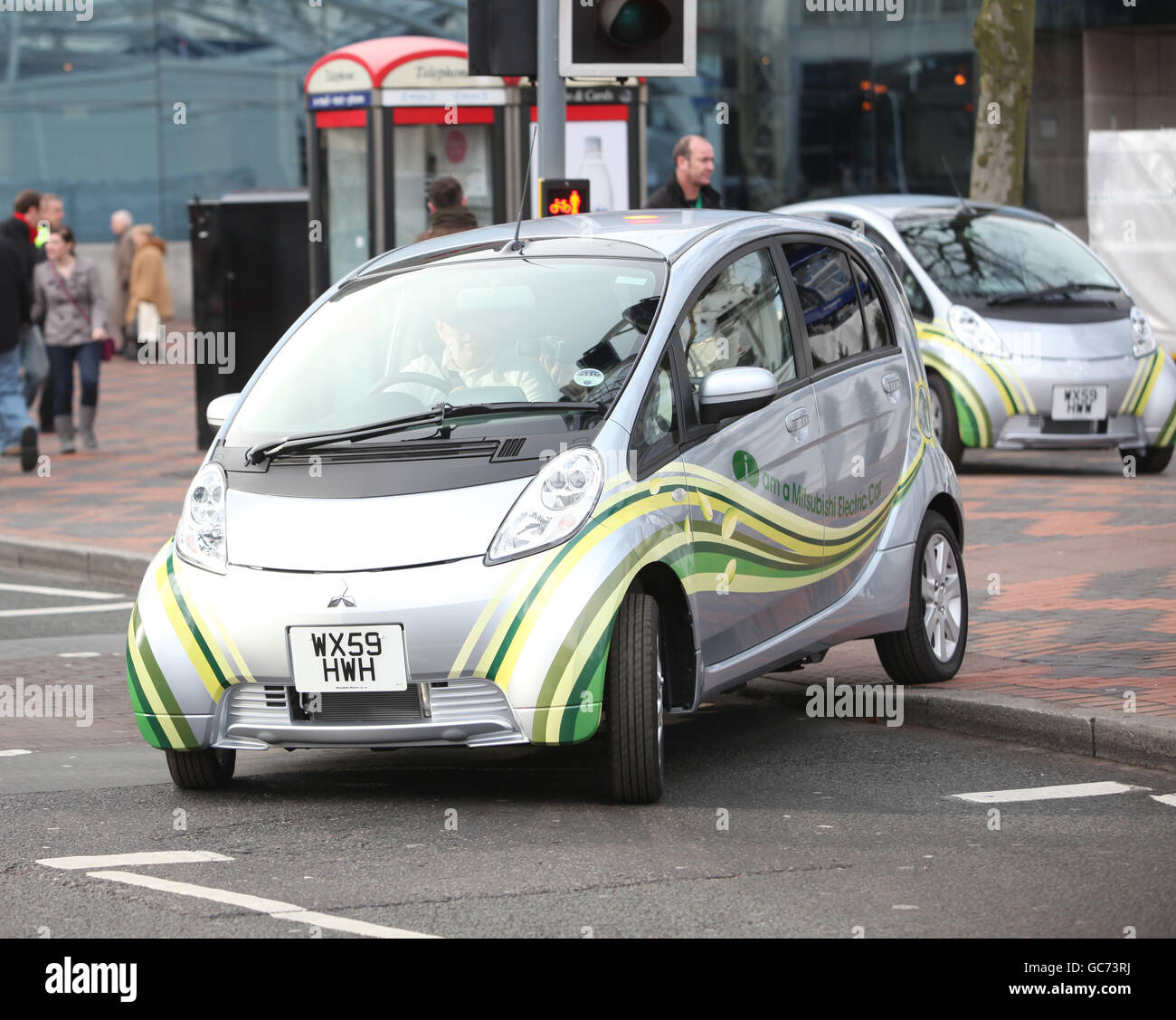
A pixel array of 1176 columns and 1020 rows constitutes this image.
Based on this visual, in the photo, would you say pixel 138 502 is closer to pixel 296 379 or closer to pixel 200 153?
pixel 296 379

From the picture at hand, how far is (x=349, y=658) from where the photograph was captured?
5996 mm

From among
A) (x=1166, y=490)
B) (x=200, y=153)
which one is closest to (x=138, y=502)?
(x=1166, y=490)

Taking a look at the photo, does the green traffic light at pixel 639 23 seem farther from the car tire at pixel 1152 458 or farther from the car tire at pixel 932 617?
the car tire at pixel 1152 458

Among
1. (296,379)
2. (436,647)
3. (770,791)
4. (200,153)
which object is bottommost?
(770,791)

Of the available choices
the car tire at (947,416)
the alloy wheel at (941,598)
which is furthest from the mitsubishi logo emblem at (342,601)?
the car tire at (947,416)

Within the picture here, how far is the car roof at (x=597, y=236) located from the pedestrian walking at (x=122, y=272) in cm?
2079

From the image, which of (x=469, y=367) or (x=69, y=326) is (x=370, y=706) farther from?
(x=69, y=326)

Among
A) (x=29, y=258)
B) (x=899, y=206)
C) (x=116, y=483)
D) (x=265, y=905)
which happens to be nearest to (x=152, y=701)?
(x=265, y=905)

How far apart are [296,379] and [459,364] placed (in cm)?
56

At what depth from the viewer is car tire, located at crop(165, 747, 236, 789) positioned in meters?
6.49

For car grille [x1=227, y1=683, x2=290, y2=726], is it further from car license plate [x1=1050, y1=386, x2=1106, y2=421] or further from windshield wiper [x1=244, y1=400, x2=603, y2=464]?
car license plate [x1=1050, y1=386, x2=1106, y2=421]

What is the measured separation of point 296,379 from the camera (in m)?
6.91

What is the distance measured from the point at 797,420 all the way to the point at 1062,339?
7.44m

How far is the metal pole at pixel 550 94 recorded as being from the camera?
30.8 feet
